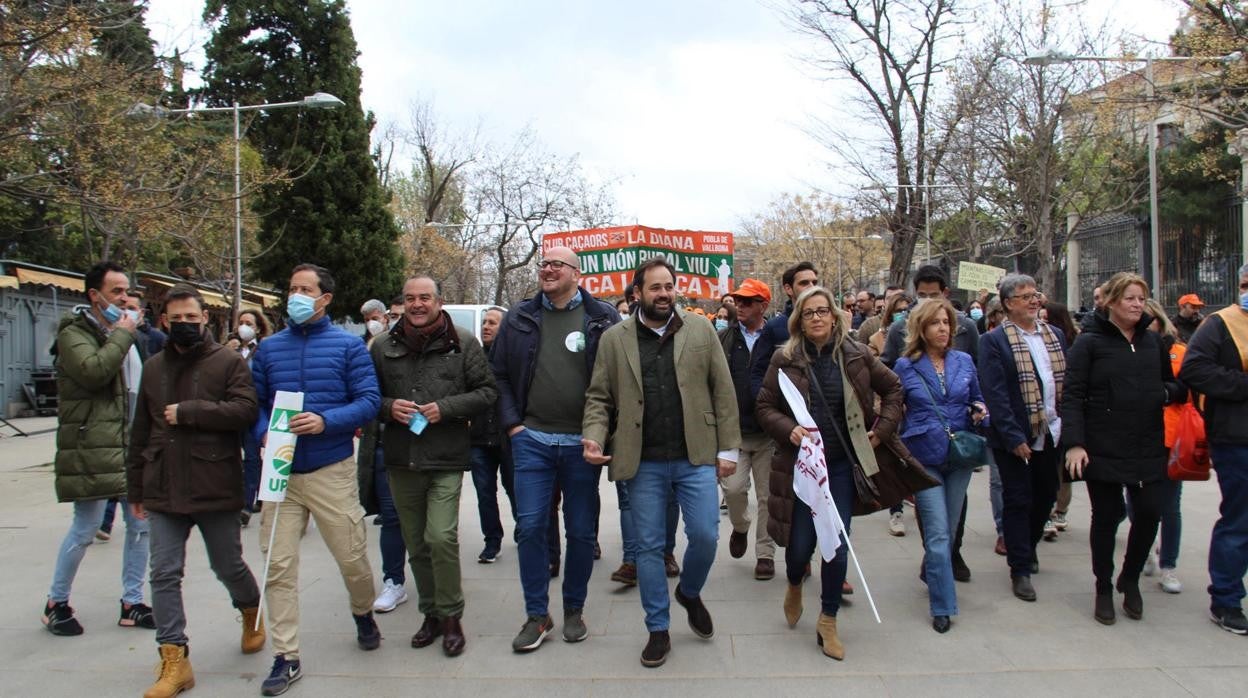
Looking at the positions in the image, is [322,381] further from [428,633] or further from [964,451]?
[964,451]

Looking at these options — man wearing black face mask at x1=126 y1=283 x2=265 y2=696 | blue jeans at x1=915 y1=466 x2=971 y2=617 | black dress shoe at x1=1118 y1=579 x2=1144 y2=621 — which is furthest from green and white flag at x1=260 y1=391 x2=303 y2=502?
black dress shoe at x1=1118 y1=579 x2=1144 y2=621

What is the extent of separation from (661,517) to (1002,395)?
240 centimetres

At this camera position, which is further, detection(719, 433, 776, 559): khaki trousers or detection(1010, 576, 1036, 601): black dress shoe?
detection(719, 433, 776, 559): khaki trousers

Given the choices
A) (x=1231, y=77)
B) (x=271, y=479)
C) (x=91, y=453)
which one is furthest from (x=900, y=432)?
(x=1231, y=77)

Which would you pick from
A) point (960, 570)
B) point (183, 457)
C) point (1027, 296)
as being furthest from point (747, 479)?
Result: point (183, 457)

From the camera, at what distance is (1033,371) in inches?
216

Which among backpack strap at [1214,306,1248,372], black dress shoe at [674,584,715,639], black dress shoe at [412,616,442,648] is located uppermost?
backpack strap at [1214,306,1248,372]

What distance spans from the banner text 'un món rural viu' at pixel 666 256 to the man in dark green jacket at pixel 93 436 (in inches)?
241

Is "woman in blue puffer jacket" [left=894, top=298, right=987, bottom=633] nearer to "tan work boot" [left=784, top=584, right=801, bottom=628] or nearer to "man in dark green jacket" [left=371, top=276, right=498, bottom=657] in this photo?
"tan work boot" [left=784, top=584, right=801, bottom=628]

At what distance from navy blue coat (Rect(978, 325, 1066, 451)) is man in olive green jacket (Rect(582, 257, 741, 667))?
1873 mm

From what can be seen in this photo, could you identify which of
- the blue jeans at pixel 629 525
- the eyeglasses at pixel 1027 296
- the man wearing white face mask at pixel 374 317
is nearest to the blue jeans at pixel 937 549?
the eyeglasses at pixel 1027 296

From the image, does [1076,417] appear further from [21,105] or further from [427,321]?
[21,105]

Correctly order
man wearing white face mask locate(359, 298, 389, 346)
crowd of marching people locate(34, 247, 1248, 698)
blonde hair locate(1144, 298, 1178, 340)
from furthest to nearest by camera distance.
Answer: man wearing white face mask locate(359, 298, 389, 346) → blonde hair locate(1144, 298, 1178, 340) → crowd of marching people locate(34, 247, 1248, 698)

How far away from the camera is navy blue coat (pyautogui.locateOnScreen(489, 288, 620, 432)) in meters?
4.70
